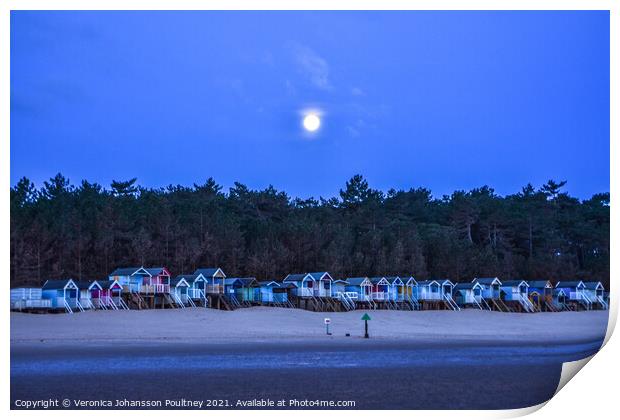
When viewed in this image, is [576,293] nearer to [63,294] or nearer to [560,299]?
[560,299]

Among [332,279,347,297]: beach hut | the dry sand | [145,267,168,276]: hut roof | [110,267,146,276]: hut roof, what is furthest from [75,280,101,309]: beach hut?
[332,279,347,297]: beach hut

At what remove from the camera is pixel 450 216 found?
5462 centimetres

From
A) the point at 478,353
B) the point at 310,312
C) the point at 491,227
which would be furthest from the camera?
the point at 491,227

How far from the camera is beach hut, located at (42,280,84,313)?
33125 millimetres

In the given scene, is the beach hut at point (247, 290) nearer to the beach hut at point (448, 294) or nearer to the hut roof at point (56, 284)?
the hut roof at point (56, 284)

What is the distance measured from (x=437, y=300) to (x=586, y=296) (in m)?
11.4

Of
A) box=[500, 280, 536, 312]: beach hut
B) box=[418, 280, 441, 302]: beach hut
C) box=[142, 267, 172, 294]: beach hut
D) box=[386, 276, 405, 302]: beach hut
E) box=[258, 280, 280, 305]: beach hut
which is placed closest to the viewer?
box=[142, 267, 172, 294]: beach hut

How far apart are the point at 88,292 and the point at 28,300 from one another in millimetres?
3035

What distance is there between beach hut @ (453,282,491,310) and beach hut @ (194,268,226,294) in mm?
14830

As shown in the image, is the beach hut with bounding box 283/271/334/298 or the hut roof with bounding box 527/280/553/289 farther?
the hut roof with bounding box 527/280/553/289

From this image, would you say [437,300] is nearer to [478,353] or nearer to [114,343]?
[478,353]

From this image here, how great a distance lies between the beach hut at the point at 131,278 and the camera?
37.1 m

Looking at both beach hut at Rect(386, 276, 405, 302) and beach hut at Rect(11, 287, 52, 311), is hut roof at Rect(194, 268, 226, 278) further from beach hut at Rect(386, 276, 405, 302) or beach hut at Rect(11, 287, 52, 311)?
beach hut at Rect(386, 276, 405, 302)
